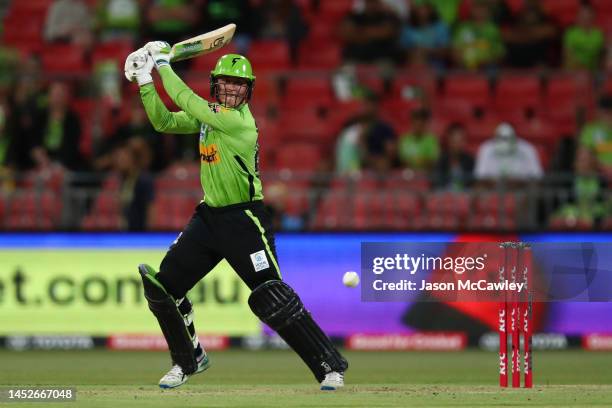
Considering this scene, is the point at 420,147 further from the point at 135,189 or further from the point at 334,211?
the point at 135,189

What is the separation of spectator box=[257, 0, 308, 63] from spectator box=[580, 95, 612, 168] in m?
4.58

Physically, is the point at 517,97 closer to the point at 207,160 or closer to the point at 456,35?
the point at 456,35

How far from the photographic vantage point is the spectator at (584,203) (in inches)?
618

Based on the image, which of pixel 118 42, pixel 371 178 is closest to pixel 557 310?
pixel 371 178

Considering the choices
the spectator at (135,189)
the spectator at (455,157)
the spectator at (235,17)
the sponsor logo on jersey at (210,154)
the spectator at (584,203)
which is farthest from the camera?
the spectator at (235,17)

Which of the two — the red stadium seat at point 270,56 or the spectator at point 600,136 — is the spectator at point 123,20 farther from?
the spectator at point 600,136

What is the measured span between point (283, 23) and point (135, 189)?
4.68 meters

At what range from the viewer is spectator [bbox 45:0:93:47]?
20.5 meters

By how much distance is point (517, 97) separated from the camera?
18859 mm

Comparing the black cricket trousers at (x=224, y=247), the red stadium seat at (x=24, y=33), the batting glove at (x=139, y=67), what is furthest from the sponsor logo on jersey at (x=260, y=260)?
the red stadium seat at (x=24, y=33)

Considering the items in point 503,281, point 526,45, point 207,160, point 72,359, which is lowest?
point 72,359

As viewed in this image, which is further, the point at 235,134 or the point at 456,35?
the point at 456,35

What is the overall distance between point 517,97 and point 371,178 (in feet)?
12.1

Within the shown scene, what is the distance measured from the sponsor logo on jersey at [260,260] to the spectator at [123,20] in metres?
10.7
